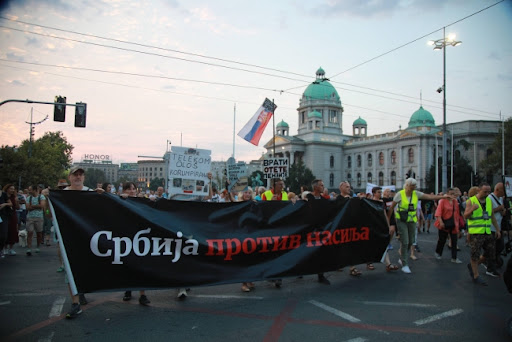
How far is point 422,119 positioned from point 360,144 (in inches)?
544

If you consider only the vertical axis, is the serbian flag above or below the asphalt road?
above

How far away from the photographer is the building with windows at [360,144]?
6912 centimetres

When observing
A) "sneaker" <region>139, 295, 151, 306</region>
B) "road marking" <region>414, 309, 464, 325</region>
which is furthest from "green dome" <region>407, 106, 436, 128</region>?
"sneaker" <region>139, 295, 151, 306</region>

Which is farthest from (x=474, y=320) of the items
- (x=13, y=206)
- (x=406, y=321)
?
(x=13, y=206)

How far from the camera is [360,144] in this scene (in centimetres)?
8825

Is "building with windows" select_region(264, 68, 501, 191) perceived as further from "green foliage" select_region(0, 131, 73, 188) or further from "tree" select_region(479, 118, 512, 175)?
"green foliage" select_region(0, 131, 73, 188)

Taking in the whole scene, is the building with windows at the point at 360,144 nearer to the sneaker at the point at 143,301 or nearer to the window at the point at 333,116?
the window at the point at 333,116

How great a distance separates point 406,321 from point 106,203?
411cm

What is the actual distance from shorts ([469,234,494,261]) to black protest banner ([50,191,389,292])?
2176mm

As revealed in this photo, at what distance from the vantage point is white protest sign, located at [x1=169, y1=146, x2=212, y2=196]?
9711mm

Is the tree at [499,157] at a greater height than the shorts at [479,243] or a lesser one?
greater

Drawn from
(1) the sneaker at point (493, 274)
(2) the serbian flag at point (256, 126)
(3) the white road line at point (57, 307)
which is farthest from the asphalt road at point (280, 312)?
(2) the serbian flag at point (256, 126)

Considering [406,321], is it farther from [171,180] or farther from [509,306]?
[171,180]

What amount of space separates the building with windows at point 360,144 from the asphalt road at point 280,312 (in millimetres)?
66127
